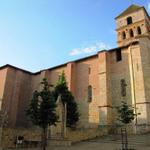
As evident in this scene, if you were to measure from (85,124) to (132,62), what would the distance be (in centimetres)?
1090

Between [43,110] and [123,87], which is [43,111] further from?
[123,87]

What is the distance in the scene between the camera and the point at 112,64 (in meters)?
31.9

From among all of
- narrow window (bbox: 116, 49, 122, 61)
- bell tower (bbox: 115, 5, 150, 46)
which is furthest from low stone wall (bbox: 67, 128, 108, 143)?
bell tower (bbox: 115, 5, 150, 46)

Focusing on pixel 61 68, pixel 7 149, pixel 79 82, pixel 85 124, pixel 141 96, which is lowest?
pixel 7 149

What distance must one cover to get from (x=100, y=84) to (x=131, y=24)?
19.0 m

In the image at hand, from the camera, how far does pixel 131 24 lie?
43312 millimetres

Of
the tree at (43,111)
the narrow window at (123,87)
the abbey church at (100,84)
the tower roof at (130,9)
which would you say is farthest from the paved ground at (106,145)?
the tower roof at (130,9)

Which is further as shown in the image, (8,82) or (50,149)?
(8,82)

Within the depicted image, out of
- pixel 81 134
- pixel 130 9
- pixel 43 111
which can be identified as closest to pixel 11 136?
pixel 43 111

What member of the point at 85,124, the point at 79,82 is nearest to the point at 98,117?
the point at 85,124

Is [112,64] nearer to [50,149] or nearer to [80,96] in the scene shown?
[80,96]

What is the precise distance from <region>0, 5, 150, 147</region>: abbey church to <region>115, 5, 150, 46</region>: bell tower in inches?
23.5

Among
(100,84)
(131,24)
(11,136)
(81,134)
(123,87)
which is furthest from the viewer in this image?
(131,24)

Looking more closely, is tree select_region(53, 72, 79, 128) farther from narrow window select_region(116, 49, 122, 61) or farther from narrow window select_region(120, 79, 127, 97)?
narrow window select_region(116, 49, 122, 61)
